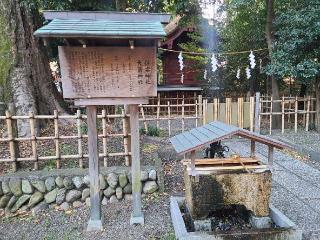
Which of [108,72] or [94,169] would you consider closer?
[108,72]

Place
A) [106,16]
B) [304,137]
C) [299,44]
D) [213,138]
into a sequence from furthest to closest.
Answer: [299,44], [304,137], [106,16], [213,138]

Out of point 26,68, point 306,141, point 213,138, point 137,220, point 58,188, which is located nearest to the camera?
point 213,138

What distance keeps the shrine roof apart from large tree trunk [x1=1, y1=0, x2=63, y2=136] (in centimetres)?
385

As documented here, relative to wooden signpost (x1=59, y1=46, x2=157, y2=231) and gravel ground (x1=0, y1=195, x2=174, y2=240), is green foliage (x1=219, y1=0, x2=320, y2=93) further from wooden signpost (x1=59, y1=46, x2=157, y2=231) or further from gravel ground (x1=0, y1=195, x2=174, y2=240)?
wooden signpost (x1=59, y1=46, x2=157, y2=231)

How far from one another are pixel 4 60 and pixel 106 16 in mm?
4305

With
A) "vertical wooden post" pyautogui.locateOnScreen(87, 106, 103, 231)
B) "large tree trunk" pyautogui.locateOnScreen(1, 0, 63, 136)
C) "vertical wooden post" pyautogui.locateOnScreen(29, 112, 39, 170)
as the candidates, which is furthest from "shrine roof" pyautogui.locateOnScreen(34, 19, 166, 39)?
"large tree trunk" pyautogui.locateOnScreen(1, 0, 63, 136)

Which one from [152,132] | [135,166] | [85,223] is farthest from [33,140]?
[152,132]

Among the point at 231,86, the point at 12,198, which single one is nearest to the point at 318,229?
the point at 12,198

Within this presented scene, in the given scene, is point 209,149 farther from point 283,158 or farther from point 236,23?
point 236,23

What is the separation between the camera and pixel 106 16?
4188mm

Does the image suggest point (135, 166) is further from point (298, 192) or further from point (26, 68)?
point (26, 68)

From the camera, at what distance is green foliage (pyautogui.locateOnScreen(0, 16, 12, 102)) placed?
7221 millimetres

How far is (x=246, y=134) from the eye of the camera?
147 inches

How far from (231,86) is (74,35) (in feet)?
50.8
